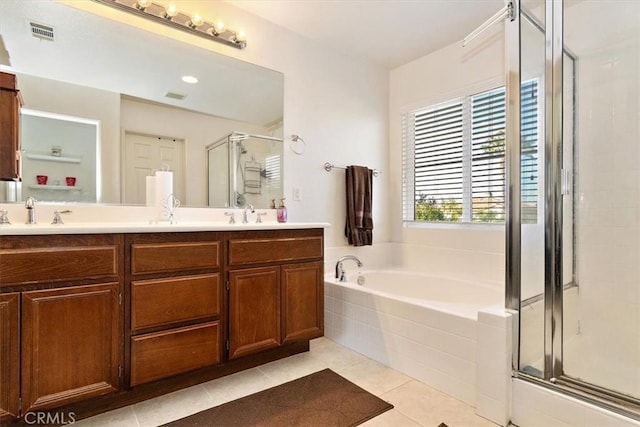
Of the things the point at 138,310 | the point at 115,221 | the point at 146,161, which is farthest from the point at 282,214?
the point at 138,310

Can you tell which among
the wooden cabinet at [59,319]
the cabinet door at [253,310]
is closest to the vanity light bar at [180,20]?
the wooden cabinet at [59,319]

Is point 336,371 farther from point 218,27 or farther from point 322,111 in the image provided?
point 218,27

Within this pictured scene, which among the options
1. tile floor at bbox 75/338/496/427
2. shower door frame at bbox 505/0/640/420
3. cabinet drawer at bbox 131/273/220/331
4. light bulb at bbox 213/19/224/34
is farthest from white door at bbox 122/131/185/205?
shower door frame at bbox 505/0/640/420

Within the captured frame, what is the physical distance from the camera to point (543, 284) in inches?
65.3

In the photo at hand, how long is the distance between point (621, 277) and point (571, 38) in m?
1.42

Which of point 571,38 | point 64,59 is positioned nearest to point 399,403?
point 571,38

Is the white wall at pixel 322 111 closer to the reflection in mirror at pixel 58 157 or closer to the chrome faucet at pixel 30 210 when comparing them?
the reflection in mirror at pixel 58 157

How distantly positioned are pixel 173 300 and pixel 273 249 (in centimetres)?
61

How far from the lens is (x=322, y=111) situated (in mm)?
2910

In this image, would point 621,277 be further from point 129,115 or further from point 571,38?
point 129,115

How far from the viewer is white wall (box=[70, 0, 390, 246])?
2536 millimetres

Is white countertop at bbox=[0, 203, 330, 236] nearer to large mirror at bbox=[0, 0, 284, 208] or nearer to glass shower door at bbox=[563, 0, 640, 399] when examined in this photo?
large mirror at bbox=[0, 0, 284, 208]

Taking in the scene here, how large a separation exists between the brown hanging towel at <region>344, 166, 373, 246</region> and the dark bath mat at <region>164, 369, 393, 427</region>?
1.37 metres

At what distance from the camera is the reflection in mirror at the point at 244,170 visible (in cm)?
232
